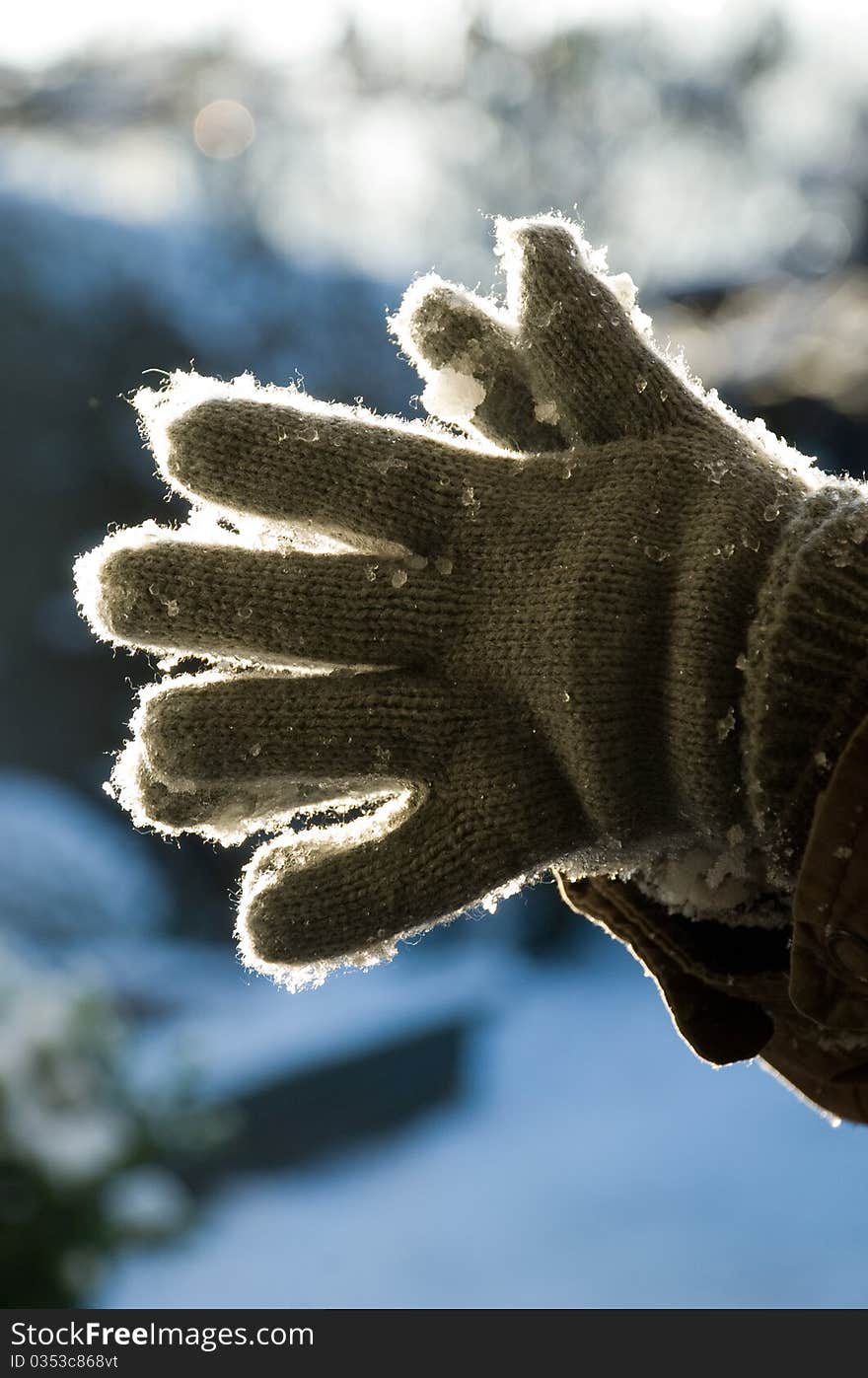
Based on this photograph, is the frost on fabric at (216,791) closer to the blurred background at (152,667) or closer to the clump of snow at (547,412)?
the clump of snow at (547,412)

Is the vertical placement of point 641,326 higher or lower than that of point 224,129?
lower

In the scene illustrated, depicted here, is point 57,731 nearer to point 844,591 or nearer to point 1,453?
point 1,453

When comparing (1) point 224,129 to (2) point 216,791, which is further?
(1) point 224,129

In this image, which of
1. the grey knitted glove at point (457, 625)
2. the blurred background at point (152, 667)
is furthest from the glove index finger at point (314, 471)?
the blurred background at point (152, 667)

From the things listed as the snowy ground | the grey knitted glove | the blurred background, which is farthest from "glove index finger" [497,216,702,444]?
the snowy ground

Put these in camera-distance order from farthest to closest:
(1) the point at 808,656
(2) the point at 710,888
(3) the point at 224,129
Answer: (3) the point at 224,129, (2) the point at 710,888, (1) the point at 808,656

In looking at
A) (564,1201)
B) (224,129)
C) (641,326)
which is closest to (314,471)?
(641,326)

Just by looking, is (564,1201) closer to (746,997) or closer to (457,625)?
(746,997)
